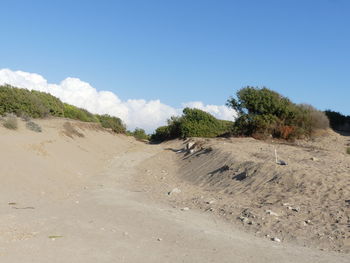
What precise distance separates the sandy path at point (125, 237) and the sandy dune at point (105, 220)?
0.05ft

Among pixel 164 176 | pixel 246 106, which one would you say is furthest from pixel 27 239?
pixel 246 106

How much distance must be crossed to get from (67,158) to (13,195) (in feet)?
25.5

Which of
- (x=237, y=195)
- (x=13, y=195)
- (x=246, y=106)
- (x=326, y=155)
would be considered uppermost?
(x=246, y=106)

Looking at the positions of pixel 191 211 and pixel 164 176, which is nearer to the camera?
pixel 191 211

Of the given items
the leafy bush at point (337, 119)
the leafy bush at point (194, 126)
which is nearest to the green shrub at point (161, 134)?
the leafy bush at point (194, 126)

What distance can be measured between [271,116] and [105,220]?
62.7 ft

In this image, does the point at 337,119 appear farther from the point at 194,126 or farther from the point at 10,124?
the point at 10,124

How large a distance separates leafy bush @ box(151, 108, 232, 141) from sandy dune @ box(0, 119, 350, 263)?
14.0 metres

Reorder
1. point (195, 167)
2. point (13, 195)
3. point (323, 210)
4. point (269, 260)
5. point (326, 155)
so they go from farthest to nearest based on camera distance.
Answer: point (195, 167) < point (326, 155) < point (13, 195) < point (323, 210) < point (269, 260)

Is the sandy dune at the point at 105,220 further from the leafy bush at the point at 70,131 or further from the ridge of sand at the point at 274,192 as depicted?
the leafy bush at the point at 70,131

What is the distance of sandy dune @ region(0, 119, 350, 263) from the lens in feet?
18.7

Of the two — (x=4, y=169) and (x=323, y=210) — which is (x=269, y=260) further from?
(x=4, y=169)

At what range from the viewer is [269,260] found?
5.61 m

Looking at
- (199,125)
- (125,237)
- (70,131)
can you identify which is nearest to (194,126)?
(199,125)
